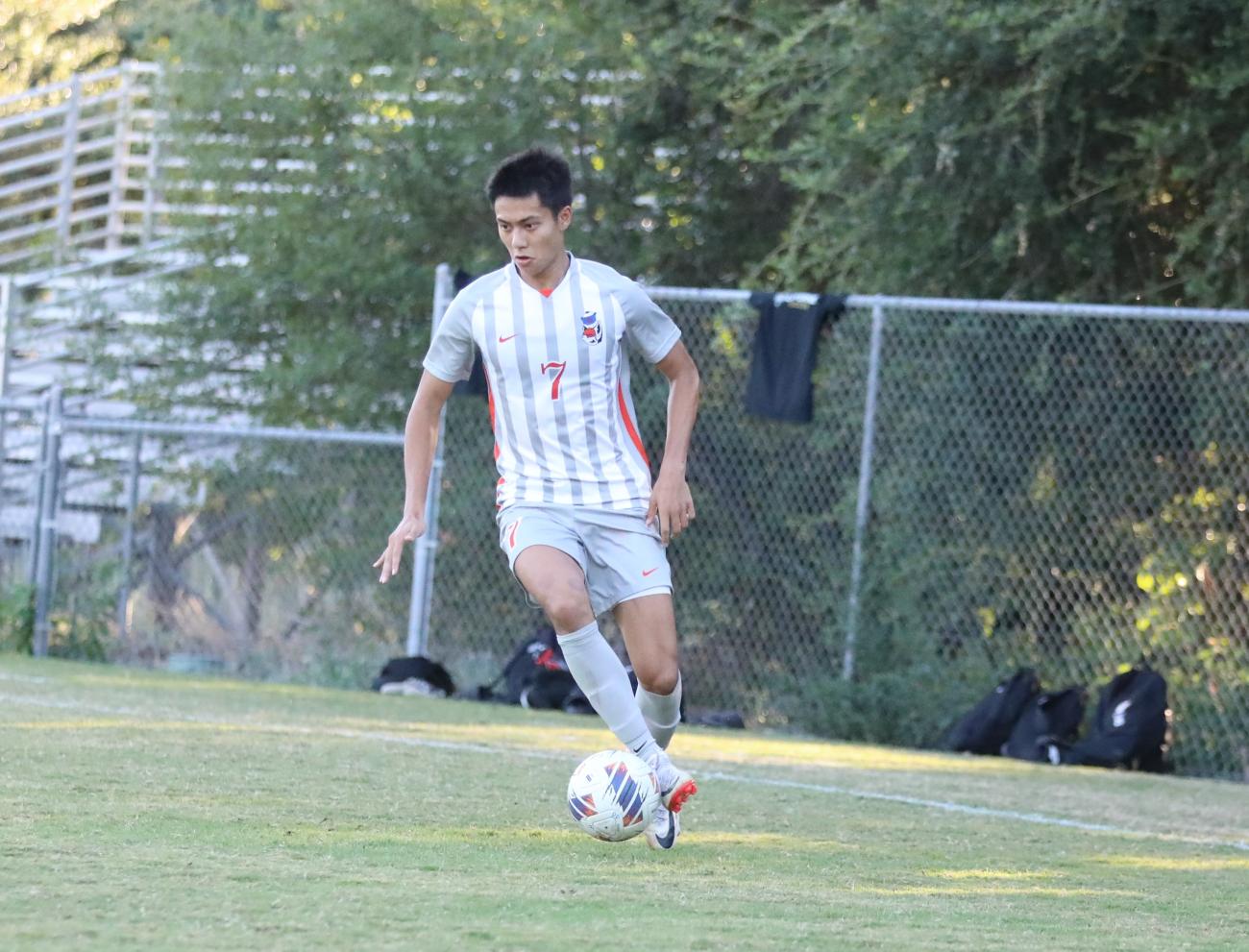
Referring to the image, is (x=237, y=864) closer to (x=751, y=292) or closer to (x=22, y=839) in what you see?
(x=22, y=839)

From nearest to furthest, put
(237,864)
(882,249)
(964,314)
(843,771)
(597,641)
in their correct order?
(237,864) → (597,641) → (843,771) → (964,314) → (882,249)

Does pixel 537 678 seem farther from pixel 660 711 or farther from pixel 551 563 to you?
pixel 551 563

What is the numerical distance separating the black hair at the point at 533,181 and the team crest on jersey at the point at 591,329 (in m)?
0.34

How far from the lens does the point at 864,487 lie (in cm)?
1122

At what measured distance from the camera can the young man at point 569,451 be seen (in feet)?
19.0

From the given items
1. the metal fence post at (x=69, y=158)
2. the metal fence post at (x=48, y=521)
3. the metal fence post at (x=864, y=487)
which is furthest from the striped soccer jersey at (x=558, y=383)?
the metal fence post at (x=69, y=158)

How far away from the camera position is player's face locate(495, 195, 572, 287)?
19.0 ft

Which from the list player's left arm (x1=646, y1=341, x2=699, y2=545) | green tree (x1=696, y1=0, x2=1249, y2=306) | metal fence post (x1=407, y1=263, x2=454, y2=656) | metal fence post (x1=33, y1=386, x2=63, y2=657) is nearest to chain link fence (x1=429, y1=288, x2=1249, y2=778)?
green tree (x1=696, y1=0, x2=1249, y2=306)

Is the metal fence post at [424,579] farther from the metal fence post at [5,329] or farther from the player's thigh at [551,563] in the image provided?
the player's thigh at [551,563]

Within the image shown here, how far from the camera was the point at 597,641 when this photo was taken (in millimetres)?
5766

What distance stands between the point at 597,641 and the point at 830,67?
22.7 feet

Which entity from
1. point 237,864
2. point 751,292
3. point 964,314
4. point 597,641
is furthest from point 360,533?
point 237,864

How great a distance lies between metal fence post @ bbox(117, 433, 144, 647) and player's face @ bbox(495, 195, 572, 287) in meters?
8.25

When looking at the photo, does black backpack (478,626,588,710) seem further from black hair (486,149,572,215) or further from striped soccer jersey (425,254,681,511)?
black hair (486,149,572,215)
